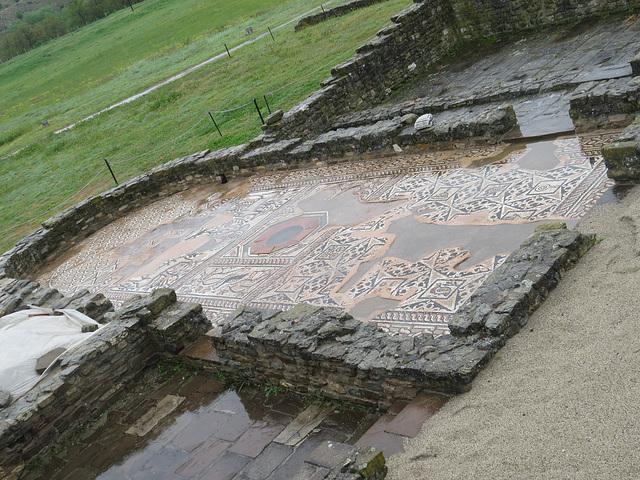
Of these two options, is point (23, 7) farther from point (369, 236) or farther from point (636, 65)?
point (636, 65)

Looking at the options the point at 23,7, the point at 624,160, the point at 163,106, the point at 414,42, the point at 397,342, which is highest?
the point at 23,7

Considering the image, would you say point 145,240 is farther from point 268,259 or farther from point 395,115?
point 395,115

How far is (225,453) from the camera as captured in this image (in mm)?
4609

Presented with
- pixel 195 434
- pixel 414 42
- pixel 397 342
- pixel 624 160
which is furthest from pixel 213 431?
pixel 414 42

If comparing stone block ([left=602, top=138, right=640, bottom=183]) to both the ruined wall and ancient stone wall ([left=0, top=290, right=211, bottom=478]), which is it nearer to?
ancient stone wall ([left=0, top=290, right=211, bottom=478])

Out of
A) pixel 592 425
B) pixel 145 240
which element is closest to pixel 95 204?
pixel 145 240

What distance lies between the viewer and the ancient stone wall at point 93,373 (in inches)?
207

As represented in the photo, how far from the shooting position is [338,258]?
266 inches

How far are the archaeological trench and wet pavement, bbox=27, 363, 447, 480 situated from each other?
0.02m

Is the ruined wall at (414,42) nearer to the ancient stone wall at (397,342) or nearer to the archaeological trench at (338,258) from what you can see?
the archaeological trench at (338,258)

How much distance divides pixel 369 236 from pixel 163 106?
1615cm

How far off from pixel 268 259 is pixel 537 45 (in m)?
7.55

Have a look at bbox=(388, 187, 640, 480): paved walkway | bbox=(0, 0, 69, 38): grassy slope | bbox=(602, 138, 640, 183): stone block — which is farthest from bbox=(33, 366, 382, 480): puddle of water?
bbox=(0, 0, 69, 38): grassy slope

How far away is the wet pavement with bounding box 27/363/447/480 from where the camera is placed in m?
4.12
